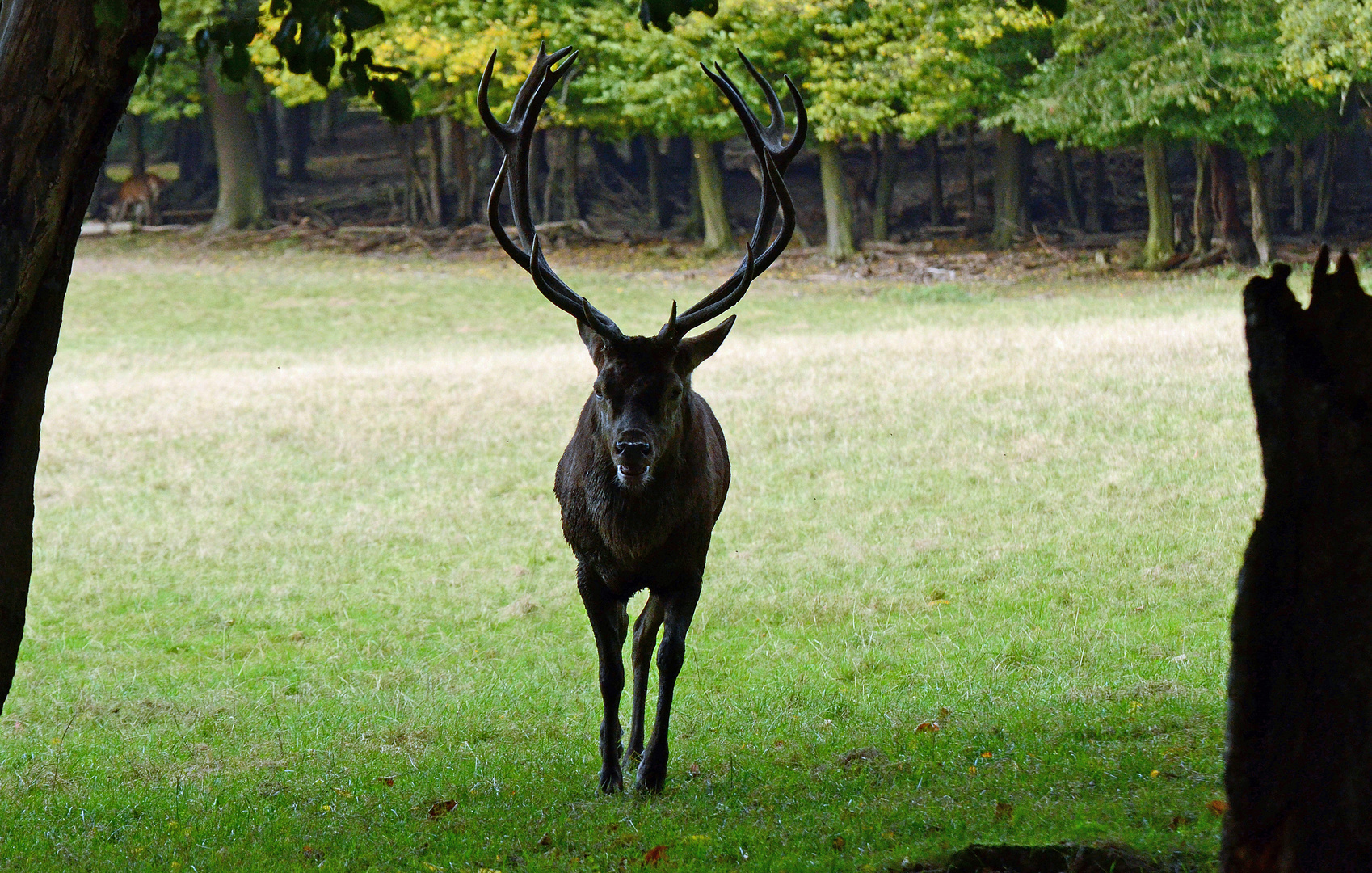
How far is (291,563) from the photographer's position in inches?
464

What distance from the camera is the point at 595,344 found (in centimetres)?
631

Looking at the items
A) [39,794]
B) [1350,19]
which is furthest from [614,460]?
[1350,19]

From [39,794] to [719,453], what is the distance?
3260mm

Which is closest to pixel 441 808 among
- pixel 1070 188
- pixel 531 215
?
pixel 531 215

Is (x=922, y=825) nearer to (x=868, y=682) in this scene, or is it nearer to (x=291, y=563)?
(x=868, y=682)

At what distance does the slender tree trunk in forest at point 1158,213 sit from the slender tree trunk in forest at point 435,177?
1637 cm

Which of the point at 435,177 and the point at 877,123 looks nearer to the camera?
the point at 877,123

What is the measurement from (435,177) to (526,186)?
101 ft

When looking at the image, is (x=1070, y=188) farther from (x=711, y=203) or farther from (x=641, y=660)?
(x=641, y=660)

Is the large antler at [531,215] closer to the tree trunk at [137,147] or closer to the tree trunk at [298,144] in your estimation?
the tree trunk at [137,147]

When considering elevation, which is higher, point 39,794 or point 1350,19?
point 1350,19

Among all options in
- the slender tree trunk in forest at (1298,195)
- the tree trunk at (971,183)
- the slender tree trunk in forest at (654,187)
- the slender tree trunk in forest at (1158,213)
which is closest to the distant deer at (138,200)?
the slender tree trunk in forest at (654,187)

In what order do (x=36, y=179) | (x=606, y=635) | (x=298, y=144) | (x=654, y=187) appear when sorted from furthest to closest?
(x=298, y=144) → (x=654, y=187) → (x=606, y=635) → (x=36, y=179)

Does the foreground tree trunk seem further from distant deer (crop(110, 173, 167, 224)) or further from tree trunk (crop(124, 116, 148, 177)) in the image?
tree trunk (crop(124, 116, 148, 177))
